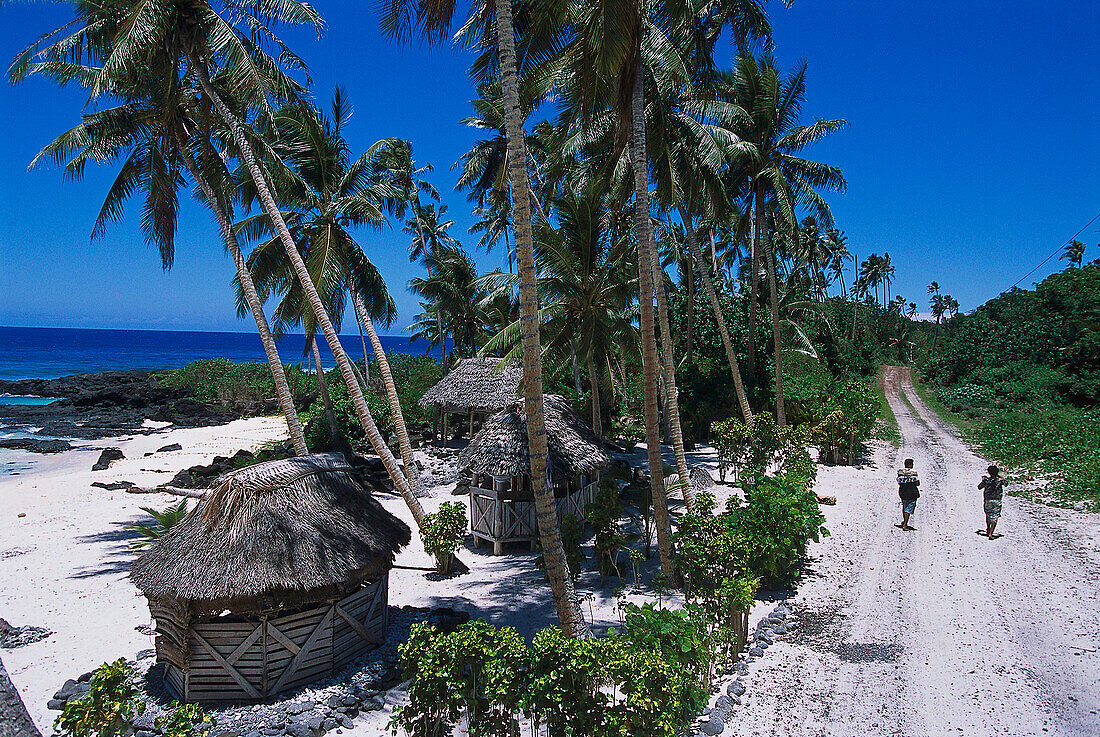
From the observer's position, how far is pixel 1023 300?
36.8m

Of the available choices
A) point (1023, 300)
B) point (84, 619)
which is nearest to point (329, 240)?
point (84, 619)

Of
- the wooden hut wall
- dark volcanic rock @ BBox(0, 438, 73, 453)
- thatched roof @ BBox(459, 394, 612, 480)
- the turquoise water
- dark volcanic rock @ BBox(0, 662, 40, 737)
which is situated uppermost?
thatched roof @ BBox(459, 394, 612, 480)

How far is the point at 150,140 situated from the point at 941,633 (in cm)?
1683

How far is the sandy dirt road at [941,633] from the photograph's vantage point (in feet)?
20.6

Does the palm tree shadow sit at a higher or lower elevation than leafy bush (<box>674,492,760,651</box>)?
lower

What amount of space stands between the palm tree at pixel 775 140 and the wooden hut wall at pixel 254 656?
49.9 feet

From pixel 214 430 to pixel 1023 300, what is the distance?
47139 millimetres

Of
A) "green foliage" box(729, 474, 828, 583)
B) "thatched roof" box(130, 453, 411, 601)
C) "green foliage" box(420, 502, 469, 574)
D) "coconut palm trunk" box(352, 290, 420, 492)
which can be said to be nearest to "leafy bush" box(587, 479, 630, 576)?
"green foliage" box(729, 474, 828, 583)

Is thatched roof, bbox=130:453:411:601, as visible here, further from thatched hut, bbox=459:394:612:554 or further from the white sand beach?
thatched hut, bbox=459:394:612:554

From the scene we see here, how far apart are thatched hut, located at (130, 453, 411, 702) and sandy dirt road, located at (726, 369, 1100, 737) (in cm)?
497

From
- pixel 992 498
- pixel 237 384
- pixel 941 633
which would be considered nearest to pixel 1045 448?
pixel 992 498

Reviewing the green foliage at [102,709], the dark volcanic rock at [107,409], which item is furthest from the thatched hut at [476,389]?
the dark volcanic rock at [107,409]

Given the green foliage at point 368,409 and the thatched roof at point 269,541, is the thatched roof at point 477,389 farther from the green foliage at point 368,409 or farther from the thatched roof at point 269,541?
the thatched roof at point 269,541

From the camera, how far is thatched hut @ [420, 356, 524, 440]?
68.9ft
